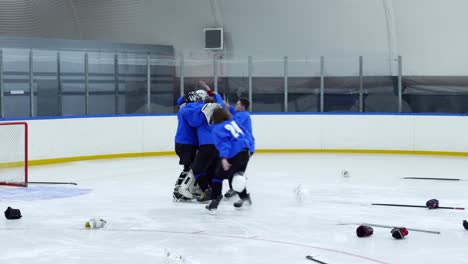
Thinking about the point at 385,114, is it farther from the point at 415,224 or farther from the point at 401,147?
the point at 415,224

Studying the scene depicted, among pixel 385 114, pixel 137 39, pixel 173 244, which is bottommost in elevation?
pixel 173 244

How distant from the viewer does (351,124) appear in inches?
687

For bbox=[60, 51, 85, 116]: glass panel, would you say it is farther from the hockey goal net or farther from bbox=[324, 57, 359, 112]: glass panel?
bbox=[324, 57, 359, 112]: glass panel

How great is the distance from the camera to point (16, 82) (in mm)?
14352

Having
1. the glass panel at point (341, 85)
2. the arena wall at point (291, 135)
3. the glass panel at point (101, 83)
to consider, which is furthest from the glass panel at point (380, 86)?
the glass panel at point (101, 83)

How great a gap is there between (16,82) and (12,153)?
213cm

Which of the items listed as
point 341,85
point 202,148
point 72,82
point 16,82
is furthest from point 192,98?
point 341,85

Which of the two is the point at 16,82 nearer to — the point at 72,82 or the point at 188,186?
the point at 72,82

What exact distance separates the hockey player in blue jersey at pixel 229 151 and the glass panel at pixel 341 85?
28.6 feet

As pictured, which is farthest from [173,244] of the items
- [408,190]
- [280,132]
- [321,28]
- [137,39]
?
[137,39]

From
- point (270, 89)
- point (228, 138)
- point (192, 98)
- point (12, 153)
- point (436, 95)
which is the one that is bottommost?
point (12, 153)

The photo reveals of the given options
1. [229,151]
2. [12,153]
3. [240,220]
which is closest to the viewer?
[240,220]

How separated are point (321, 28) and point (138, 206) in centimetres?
1143

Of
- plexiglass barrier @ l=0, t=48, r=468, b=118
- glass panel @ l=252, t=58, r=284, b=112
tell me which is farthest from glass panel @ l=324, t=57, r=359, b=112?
glass panel @ l=252, t=58, r=284, b=112
